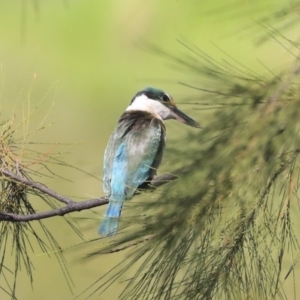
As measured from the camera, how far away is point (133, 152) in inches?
50.5

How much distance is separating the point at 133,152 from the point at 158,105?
0.83 ft

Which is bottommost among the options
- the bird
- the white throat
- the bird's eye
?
the bird

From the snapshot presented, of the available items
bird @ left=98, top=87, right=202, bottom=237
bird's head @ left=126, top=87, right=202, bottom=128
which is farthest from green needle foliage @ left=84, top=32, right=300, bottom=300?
bird's head @ left=126, top=87, right=202, bottom=128

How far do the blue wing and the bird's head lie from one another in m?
0.12

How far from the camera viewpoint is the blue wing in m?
1.24

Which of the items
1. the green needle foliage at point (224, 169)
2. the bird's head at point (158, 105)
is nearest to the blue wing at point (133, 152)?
the bird's head at point (158, 105)

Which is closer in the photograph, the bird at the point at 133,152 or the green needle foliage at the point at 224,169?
the green needle foliage at the point at 224,169

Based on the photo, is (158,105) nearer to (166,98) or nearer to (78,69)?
(166,98)

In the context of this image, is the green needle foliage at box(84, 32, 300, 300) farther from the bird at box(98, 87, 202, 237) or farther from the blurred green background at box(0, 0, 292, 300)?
the blurred green background at box(0, 0, 292, 300)

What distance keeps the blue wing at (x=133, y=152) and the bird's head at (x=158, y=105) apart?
4.8 inches

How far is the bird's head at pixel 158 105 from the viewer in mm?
1483

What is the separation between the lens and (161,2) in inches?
131

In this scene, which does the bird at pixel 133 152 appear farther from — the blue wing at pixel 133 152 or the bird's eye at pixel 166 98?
the bird's eye at pixel 166 98

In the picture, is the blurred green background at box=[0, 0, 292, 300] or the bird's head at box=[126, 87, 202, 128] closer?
the bird's head at box=[126, 87, 202, 128]
